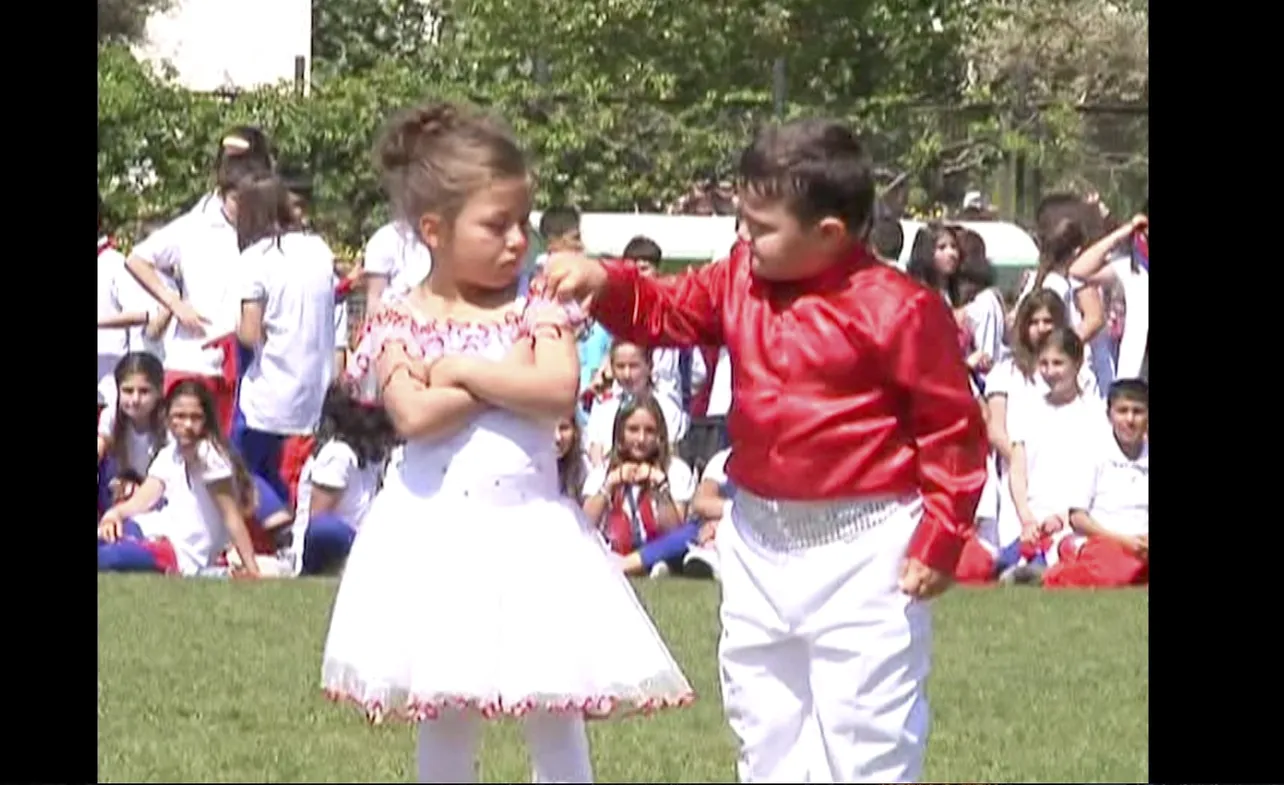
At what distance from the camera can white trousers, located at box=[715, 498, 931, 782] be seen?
15.2 feet

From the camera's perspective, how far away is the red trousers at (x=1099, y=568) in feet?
30.7

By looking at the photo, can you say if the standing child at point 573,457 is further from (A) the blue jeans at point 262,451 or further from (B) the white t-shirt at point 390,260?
(A) the blue jeans at point 262,451

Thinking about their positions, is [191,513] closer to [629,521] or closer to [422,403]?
[629,521]

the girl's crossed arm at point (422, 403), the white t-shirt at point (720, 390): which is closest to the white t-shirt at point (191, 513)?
the white t-shirt at point (720, 390)

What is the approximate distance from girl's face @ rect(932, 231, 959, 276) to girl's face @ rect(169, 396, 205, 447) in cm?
325

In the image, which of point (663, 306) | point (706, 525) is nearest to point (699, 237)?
point (706, 525)

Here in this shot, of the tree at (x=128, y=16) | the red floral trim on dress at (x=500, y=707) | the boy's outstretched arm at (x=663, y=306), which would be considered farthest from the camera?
the tree at (x=128, y=16)

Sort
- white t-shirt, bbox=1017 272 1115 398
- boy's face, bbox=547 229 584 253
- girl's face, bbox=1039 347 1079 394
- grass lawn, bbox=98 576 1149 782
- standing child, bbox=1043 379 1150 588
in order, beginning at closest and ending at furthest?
grass lawn, bbox=98 576 1149 782 → standing child, bbox=1043 379 1150 588 → boy's face, bbox=547 229 584 253 → girl's face, bbox=1039 347 1079 394 → white t-shirt, bbox=1017 272 1115 398

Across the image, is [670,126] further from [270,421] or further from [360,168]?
[270,421]

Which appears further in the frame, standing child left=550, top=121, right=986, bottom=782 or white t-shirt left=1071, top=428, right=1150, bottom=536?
white t-shirt left=1071, top=428, right=1150, bottom=536

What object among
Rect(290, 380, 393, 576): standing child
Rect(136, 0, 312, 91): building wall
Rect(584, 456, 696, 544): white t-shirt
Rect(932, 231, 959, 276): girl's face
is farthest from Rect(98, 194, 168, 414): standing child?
Rect(136, 0, 312, 91): building wall

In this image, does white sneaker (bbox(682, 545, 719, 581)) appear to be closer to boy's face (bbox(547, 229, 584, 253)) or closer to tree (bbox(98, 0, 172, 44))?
boy's face (bbox(547, 229, 584, 253))

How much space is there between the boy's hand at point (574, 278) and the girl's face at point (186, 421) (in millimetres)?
5027
